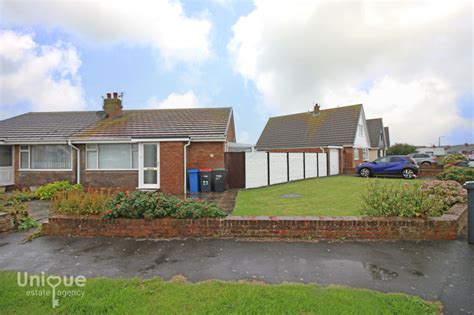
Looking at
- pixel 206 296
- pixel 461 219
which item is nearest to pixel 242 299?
pixel 206 296

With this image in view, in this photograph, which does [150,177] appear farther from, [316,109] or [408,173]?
[316,109]

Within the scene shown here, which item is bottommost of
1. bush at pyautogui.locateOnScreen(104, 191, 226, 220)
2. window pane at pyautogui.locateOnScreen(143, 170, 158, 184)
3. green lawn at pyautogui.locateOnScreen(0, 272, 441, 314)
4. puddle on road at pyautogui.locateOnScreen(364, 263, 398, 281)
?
puddle on road at pyautogui.locateOnScreen(364, 263, 398, 281)

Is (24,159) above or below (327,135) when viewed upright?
below

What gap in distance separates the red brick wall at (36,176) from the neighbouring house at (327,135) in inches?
711

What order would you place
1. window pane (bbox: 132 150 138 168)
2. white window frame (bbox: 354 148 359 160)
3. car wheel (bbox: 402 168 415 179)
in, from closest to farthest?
1. window pane (bbox: 132 150 138 168)
2. car wheel (bbox: 402 168 415 179)
3. white window frame (bbox: 354 148 359 160)

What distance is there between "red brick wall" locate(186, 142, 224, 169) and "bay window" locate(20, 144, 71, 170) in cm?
656

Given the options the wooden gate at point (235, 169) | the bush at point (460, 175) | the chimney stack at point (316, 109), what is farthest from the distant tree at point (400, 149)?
the wooden gate at point (235, 169)

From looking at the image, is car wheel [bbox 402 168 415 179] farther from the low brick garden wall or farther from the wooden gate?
the low brick garden wall

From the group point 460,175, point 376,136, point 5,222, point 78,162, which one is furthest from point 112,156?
point 376,136

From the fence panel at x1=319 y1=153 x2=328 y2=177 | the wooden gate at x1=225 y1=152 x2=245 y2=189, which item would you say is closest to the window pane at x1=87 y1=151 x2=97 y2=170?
the wooden gate at x1=225 y1=152 x2=245 y2=189

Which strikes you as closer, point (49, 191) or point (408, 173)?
point (49, 191)

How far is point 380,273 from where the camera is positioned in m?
3.93

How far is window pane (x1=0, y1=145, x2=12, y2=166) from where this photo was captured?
45.5ft

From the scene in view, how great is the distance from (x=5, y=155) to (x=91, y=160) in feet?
16.9
